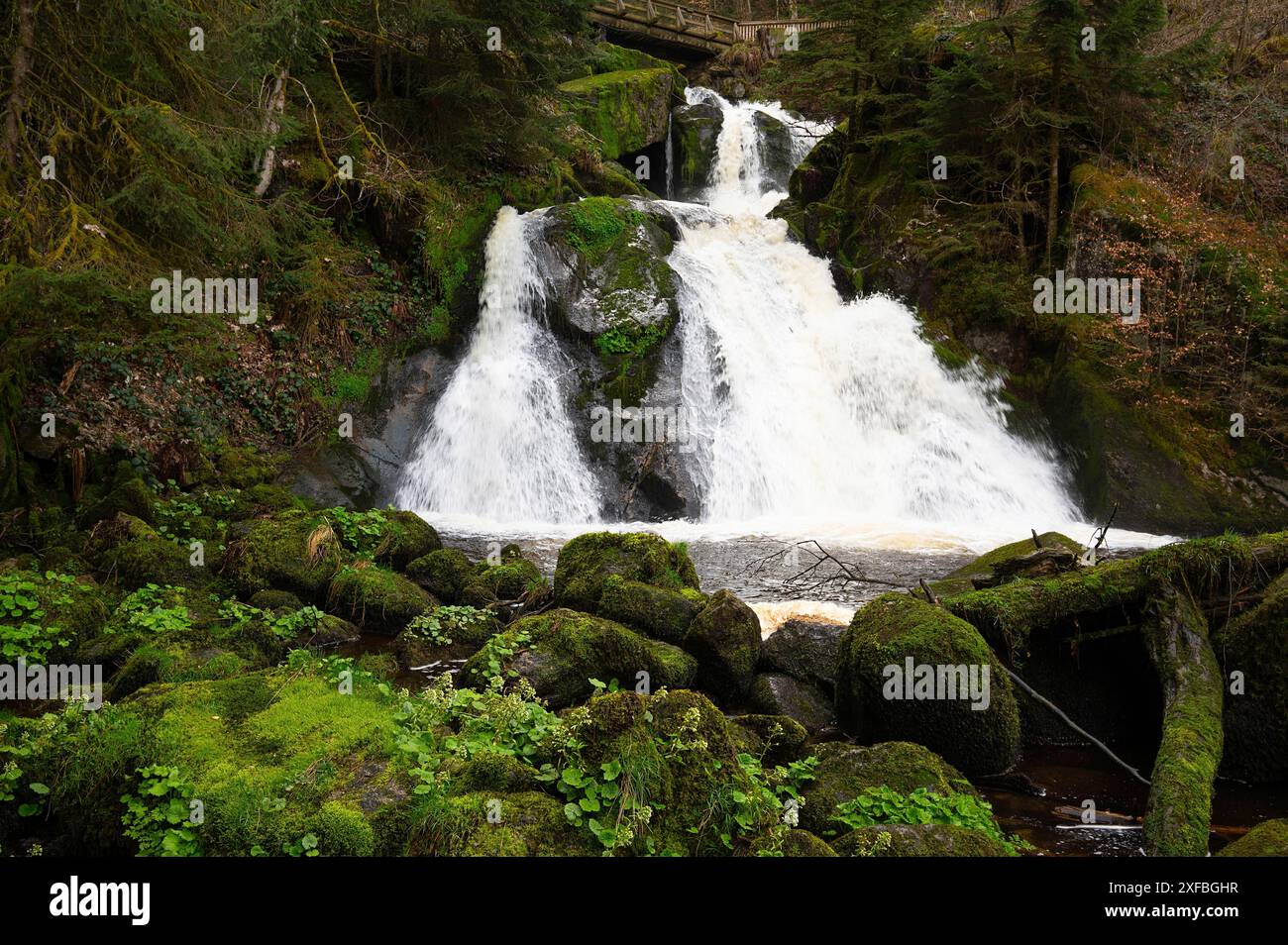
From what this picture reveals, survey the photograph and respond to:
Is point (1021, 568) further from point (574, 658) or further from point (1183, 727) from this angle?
point (574, 658)

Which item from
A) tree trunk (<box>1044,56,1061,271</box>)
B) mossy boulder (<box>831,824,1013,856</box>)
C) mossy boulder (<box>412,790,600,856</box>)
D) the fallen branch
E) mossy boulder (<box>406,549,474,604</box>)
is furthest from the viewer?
tree trunk (<box>1044,56,1061,271</box>)

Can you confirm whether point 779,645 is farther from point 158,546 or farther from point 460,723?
point 158,546

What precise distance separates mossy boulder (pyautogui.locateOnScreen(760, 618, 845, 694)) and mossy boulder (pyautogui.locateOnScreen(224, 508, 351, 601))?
456 cm

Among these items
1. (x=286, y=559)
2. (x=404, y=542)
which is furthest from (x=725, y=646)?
(x=286, y=559)

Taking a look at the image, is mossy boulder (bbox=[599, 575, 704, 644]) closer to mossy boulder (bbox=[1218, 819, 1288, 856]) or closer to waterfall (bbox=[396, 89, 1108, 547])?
mossy boulder (bbox=[1218, 819, 1288, 856])

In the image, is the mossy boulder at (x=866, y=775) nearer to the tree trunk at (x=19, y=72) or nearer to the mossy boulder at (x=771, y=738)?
the mossy boulder at (x=771, y=738)

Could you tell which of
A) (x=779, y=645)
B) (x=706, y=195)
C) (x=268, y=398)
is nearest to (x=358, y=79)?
(x=268, y=398)

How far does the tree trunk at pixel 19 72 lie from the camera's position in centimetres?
802

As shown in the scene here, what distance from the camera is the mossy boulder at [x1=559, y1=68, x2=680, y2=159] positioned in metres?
22.5

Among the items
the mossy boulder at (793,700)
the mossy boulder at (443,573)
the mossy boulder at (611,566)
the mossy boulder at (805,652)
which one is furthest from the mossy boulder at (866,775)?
the mossy boulder at (443,573)

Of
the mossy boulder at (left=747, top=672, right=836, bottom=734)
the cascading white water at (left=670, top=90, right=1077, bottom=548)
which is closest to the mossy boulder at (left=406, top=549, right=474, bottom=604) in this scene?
the mossy boulder at (left=747, top=672, right=836, bottom=734)

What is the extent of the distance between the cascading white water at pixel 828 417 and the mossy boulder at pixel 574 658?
21.0 ft

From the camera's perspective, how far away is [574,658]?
5973 mm

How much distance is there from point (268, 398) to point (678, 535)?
21.8ft
